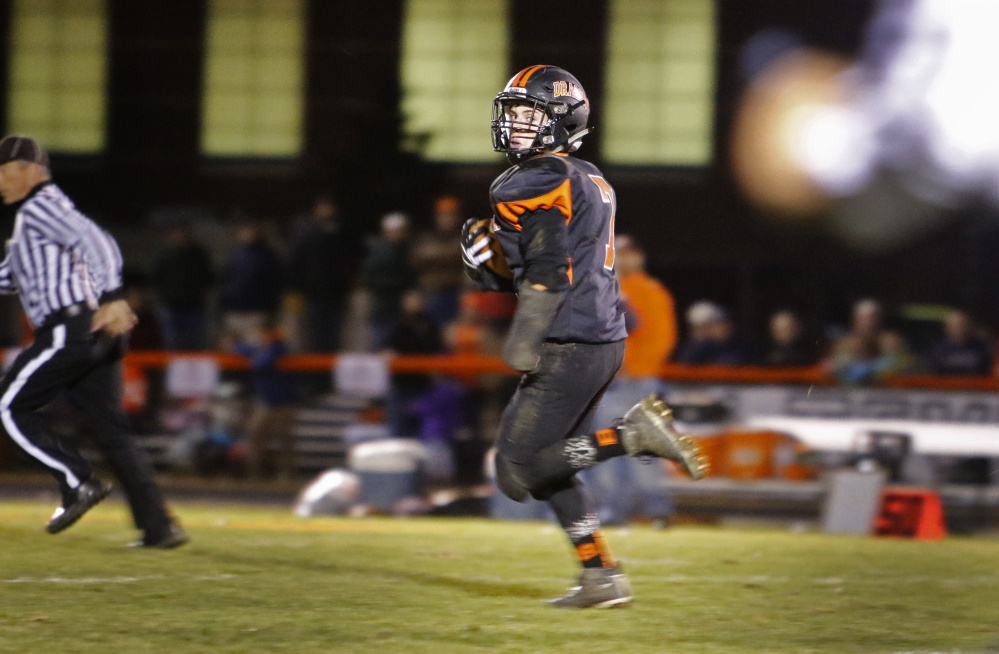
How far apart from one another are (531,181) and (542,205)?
9 cm

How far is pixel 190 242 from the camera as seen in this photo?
13.9m

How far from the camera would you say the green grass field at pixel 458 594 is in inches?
193

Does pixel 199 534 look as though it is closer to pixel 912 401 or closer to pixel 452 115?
pixel 912 401

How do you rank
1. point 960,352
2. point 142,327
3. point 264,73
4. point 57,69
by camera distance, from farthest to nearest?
point 57,69
point 264,73
point 142,327
point 960,352

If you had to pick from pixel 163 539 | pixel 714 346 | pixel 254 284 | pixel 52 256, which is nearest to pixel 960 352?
pixel 714 346

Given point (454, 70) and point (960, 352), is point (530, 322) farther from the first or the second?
point (454, 70)

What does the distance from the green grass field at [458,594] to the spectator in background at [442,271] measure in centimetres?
416

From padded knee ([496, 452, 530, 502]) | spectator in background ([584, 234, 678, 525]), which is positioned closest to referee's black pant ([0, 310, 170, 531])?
padded knee ([496, 452, 530, 502])

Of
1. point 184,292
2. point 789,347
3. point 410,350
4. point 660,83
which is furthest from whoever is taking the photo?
point 660,83

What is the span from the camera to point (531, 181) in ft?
17.1

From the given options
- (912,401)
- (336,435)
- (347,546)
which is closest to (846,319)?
(912,401)

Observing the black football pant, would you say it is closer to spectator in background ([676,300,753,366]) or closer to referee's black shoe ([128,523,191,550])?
referee's black shoe ([128,523,191,550])

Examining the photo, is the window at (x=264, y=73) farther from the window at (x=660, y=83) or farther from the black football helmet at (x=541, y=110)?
the black football helmet at (x=541, y=110)

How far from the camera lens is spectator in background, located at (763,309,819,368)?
11969mm
